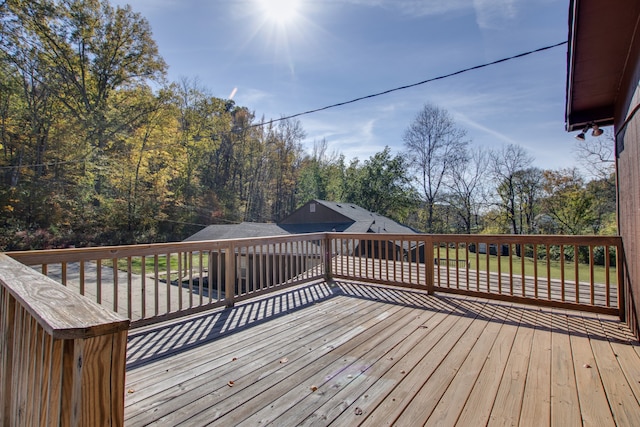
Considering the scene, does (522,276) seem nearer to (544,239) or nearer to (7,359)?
(544,239)

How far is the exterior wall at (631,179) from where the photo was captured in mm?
2623

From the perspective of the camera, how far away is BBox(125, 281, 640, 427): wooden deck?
1.78 metres

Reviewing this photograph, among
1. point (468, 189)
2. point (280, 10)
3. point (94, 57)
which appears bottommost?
point (468, 189)

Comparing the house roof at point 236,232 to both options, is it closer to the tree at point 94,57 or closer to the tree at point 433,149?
the tree at point 94,57

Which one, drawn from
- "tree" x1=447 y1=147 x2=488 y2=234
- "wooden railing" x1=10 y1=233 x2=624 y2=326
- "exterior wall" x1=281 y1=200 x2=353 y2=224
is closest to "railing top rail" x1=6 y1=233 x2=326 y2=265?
"wooden railing" x1=10 y1=233 x2=624 y2=326

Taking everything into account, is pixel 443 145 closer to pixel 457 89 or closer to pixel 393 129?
pixel 393 129

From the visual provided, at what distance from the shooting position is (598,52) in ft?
9.42

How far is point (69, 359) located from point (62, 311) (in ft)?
0.54

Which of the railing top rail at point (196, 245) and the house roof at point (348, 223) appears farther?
the house roof at point (348, 223)

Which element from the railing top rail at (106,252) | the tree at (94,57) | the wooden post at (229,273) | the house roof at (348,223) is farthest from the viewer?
the house roof at (348,223)

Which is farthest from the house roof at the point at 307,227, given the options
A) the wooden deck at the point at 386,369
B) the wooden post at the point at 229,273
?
the wooden deck at the point at 386,369

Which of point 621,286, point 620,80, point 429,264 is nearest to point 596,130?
point 620,80

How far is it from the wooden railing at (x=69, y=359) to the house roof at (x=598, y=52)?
3.58 m

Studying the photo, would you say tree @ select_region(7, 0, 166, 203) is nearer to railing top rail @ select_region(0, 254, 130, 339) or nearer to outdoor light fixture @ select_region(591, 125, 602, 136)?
railing top rail @ select_region(0, 254, 130, 339)
